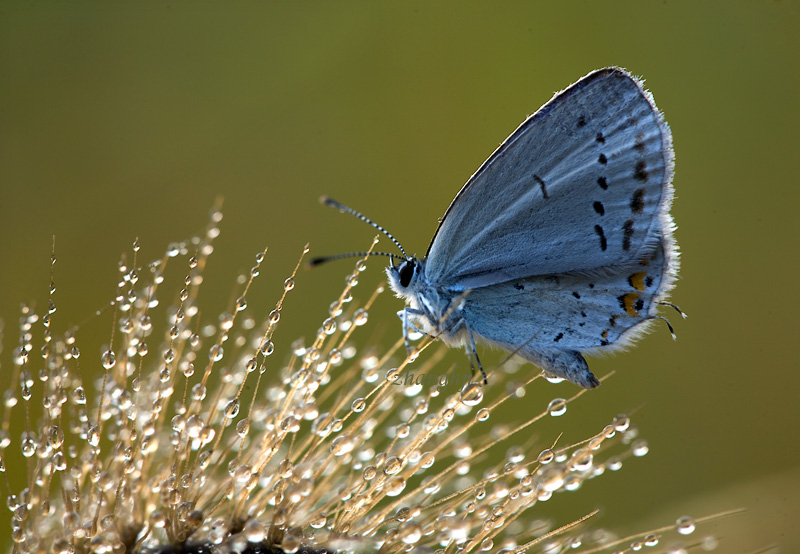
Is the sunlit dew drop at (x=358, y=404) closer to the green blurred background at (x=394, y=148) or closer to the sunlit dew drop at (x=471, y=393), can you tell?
the sunlit dew drop at (x=471, y=393)

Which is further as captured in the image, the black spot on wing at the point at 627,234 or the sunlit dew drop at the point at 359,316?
the black spot on wing at the point at 627,234

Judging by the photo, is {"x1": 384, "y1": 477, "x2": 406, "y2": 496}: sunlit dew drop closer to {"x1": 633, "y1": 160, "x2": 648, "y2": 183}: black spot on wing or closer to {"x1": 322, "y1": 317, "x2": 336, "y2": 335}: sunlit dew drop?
{"x1": 322, "y1": 317, "x2": 336, "y2": 335}: sunlit dew drop

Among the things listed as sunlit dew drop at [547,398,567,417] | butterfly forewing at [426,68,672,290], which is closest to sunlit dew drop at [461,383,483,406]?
sunlit dew drop at [547,398,567,417]

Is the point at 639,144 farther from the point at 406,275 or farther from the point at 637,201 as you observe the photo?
the point at 406,275

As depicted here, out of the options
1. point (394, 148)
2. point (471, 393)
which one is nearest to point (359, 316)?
point (471, 393)

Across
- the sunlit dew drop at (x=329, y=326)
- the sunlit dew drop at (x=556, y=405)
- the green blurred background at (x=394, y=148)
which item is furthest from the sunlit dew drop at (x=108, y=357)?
the green blurred background at (x=394, y=148)
